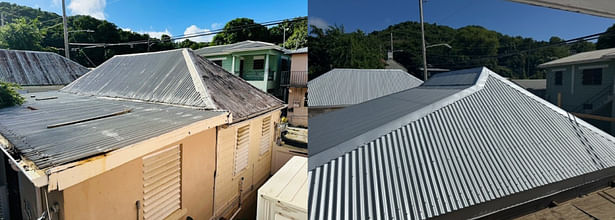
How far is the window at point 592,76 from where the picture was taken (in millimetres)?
5067

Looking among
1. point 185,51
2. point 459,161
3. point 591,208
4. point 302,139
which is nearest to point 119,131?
point 302,139

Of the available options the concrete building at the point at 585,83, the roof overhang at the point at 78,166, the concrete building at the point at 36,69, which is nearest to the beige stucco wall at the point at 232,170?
the roof overhang at the point at 78,166

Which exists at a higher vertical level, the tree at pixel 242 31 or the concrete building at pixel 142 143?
the tree at pixel 242 31

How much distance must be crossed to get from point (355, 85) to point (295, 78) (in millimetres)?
7138

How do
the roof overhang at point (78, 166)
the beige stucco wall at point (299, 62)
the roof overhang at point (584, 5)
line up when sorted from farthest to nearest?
the beige stucco wall at point (299, 62) < the roof overhang at point (584, 5) < the roof overhang at point (78, 166)

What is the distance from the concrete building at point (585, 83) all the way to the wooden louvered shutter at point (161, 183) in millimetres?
7176

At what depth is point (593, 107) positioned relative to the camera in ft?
17.1

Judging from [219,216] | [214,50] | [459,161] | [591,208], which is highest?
[214,50]

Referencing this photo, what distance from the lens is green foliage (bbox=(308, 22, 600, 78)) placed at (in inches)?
233

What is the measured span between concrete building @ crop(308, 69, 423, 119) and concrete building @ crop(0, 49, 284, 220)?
12.8 ft

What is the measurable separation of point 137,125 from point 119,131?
115mm

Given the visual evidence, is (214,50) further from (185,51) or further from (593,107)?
(593,107)

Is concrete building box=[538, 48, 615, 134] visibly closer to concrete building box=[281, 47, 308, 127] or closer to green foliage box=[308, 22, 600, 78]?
green foliage box=[308, 22, 600, 78]

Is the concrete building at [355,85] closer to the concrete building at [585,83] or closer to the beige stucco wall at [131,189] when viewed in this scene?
the concrete building at [585,83]
